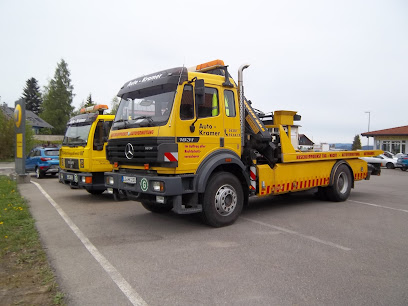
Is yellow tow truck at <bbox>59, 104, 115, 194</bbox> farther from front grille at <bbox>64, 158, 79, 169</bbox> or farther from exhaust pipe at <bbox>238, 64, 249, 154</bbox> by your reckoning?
exhaust pipe at <bbox>238, 64, 249, 154</bbox>

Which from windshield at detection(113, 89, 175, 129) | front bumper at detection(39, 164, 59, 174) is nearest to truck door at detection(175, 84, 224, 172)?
windshield at detection(113, 89, 175, 129)

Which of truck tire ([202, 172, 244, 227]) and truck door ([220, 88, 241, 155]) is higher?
truck door ([220, 88, 241, 155])

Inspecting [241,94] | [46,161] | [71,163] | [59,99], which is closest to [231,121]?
A: [241,94]

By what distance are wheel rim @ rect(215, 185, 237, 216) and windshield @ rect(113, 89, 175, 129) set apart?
1.74 meters

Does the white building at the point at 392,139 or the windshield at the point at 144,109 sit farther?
the white building at the point at 392,139

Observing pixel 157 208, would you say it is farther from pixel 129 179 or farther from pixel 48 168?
pixel 48 168

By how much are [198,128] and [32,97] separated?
89241 mm

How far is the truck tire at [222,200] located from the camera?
6.32 meters

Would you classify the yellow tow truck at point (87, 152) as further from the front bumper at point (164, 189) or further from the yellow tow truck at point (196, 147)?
the front bumper at point (164, 189)

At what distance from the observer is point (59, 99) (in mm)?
60156

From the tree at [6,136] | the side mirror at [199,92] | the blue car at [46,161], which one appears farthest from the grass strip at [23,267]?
the tree at [6,136]

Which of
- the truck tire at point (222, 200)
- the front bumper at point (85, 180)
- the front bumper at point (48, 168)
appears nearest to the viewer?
the truck tire at point (222, 200)

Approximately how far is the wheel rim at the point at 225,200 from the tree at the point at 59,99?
59.3m

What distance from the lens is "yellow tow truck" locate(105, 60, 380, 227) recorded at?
599 cm
